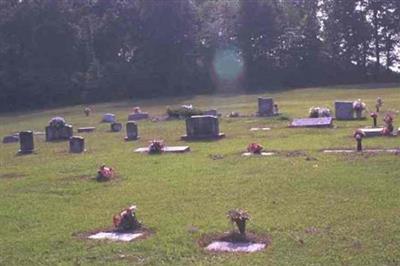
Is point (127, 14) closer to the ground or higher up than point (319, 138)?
higher up

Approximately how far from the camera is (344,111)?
27297mm

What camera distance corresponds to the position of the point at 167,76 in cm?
5828

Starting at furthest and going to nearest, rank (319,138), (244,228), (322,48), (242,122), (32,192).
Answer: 1. (322,48)
2. (242,122)
3. (319,138)
4. (32,192)
5. (244,228)

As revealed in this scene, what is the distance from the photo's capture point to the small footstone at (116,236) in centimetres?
995

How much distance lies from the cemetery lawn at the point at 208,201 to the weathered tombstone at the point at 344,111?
423 cm

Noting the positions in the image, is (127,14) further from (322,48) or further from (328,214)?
(328,214)

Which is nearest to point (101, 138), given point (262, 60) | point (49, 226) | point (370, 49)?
point (49, 226)

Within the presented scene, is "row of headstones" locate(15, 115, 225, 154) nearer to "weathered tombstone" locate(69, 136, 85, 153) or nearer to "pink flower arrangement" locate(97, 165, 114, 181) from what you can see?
"weathered tombstone" locate(69, 136, 85, 153)

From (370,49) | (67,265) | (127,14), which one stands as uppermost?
(127,14)

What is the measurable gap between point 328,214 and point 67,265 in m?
4.07

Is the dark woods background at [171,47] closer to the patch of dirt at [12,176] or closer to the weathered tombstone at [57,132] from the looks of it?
the weathered tombstone at [57,132]

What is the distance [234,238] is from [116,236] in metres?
1.72

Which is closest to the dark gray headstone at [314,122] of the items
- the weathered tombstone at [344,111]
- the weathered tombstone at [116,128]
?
the weathered tombstone at [344,111]

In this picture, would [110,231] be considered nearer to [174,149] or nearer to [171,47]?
[174,149]
